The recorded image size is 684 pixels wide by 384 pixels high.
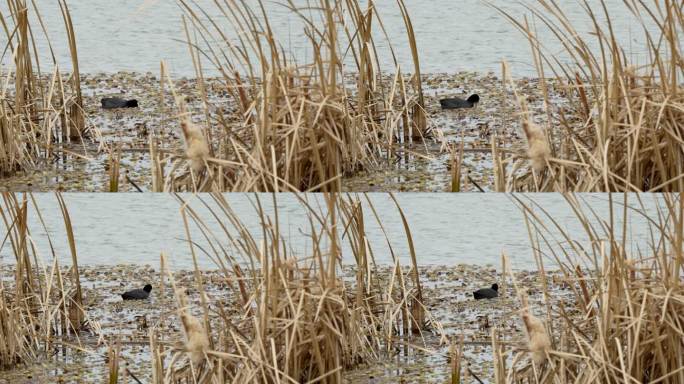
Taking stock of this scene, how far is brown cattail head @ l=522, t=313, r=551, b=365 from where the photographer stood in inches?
158

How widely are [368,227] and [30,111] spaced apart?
1.39m

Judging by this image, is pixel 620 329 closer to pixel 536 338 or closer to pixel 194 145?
pixel 536 338

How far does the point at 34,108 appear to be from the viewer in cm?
554

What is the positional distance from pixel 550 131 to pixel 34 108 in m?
1.97

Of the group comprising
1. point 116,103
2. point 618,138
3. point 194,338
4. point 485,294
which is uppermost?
point 116,103

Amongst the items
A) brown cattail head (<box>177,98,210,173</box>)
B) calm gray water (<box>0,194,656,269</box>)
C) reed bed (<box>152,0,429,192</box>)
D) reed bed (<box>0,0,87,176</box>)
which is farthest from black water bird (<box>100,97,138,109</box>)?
brown cattail head (<box>177,98,210,173</box>)

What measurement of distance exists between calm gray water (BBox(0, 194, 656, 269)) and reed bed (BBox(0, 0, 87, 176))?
1.00ft

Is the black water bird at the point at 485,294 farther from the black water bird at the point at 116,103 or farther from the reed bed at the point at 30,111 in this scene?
the black water bird at the point at 116,103

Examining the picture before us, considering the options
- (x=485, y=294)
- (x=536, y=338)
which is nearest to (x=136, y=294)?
(x=485, y=294)

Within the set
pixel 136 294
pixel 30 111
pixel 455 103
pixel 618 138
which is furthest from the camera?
pixel 455 103

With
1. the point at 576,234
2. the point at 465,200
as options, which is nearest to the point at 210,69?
the point at 465,200

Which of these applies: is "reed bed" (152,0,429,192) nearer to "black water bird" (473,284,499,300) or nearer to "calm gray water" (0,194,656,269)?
"calm gray water" (0,194,656,269)

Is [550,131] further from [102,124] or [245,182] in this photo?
[102,124]

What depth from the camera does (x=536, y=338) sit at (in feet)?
13.2
